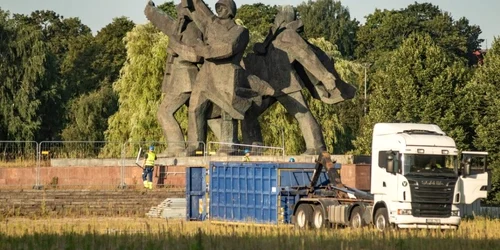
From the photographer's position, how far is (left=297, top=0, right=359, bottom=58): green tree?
11831 cm

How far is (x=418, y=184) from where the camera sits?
34.2m

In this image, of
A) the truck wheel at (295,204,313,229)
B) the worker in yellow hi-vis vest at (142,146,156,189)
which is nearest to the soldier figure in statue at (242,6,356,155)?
the worker in yellow hi-vis vest at (142,146,156,189)

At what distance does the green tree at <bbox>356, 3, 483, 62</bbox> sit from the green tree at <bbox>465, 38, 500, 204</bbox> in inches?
1408

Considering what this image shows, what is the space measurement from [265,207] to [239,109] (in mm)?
7961

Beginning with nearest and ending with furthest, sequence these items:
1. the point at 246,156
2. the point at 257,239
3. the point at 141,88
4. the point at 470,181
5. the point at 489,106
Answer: the point at 257,239 → the point at 470,181 → the point at 246,156 → the point at 489,106 → the point at 141,88

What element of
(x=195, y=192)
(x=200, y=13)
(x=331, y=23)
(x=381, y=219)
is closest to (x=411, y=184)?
(x=381, y=219)

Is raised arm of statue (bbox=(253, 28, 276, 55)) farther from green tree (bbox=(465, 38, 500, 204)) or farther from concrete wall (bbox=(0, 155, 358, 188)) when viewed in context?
green tree (bbox=(465, 38, 500, 204))

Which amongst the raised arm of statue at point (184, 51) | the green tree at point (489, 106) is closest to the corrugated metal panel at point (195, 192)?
the raised arm of statue at point (184, 51)

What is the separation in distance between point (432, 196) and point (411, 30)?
74944mm

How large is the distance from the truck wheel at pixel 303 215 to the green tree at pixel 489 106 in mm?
25538

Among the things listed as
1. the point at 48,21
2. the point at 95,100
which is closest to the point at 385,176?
the point at 95,100

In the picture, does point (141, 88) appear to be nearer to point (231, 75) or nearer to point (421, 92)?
point (421, 92)

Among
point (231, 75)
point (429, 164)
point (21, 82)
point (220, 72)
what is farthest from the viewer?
point (21, 82)

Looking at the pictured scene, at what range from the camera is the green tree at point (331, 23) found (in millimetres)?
118312
